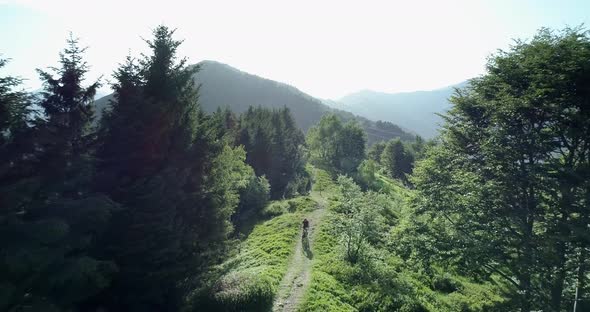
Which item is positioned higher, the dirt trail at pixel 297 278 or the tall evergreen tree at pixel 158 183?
the tall evergreen tree at pixel 158 183

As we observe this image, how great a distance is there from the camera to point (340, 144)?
91688mm

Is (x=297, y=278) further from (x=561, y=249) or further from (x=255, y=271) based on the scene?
(x=561, y=249)

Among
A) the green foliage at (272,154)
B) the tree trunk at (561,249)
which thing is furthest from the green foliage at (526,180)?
the green foliage at (272,154)

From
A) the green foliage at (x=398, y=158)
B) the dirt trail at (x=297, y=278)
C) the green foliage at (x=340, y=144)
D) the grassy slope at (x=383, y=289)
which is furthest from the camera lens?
the green foliage at (x=398, y=158)

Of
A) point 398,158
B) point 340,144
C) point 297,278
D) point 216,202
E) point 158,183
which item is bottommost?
point 297,278

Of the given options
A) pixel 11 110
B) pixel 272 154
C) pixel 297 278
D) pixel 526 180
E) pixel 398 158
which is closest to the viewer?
pixel 11 110

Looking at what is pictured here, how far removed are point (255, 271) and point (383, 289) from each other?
8906 mm

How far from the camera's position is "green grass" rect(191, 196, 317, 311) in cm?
1830

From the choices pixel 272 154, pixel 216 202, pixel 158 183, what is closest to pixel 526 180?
pixel 216 202

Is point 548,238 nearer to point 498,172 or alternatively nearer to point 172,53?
point 498,172

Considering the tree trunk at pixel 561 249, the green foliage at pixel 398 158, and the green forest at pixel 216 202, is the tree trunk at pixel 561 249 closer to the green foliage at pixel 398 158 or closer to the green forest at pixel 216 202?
the green forest at pixel 216 202

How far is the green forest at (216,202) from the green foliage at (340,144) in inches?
2548

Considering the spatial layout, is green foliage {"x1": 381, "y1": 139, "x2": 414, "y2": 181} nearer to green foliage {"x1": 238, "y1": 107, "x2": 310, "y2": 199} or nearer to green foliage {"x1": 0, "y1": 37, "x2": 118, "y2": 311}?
green foliage {"x1": 238, "y1": 107, "x2": 310, "y2": 199}

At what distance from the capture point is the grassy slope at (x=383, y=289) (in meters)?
21.0
